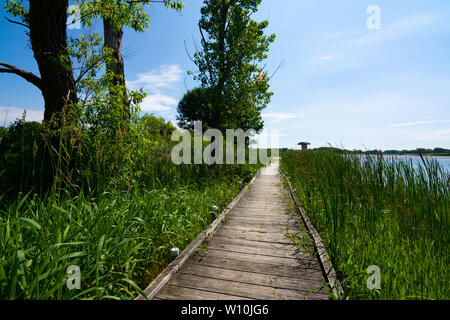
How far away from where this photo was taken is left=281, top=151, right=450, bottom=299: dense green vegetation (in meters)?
1.82

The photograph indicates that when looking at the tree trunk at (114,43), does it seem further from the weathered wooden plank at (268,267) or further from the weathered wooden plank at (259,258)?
the weathered wooden plank at (268,267)

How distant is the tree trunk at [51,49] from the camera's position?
3354 millimetres

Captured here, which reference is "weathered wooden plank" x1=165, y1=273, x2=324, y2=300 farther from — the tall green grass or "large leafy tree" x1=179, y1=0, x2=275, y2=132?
"large leafy tree" x1=179, y1=0, x2=275, y2=132

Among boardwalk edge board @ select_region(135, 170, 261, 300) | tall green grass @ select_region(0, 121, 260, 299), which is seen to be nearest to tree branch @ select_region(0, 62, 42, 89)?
tall green grass @ select_region(0, 121, 260, 299)

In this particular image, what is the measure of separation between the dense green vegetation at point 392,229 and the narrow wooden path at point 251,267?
Answer: 0.38m

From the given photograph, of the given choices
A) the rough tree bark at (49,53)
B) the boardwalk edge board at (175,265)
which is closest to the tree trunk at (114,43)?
the rough tree bark at (49,53)

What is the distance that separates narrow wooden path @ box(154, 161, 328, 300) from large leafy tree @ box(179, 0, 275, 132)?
5493 mm

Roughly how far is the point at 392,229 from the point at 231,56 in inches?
289

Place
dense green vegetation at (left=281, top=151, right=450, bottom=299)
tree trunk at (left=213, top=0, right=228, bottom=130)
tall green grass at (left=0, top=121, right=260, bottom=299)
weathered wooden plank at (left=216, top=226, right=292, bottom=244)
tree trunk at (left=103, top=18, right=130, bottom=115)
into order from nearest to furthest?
1. tall green grass at (left=0, top=121, right=260, bottom=299)
2. dense green vegetation at (left=281, top=151, right=450, bottom=299)
3. weathered wooden plank at (left=216, top=226, right=292, bottom=244)
4. tree trunk at (left=103, top=18, right=130, bottom=115)
5. tree trunk at (left=213, top=0, right=228, bottom=130)

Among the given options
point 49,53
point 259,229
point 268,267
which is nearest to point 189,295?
point 268,267

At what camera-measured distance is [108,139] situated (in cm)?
321
